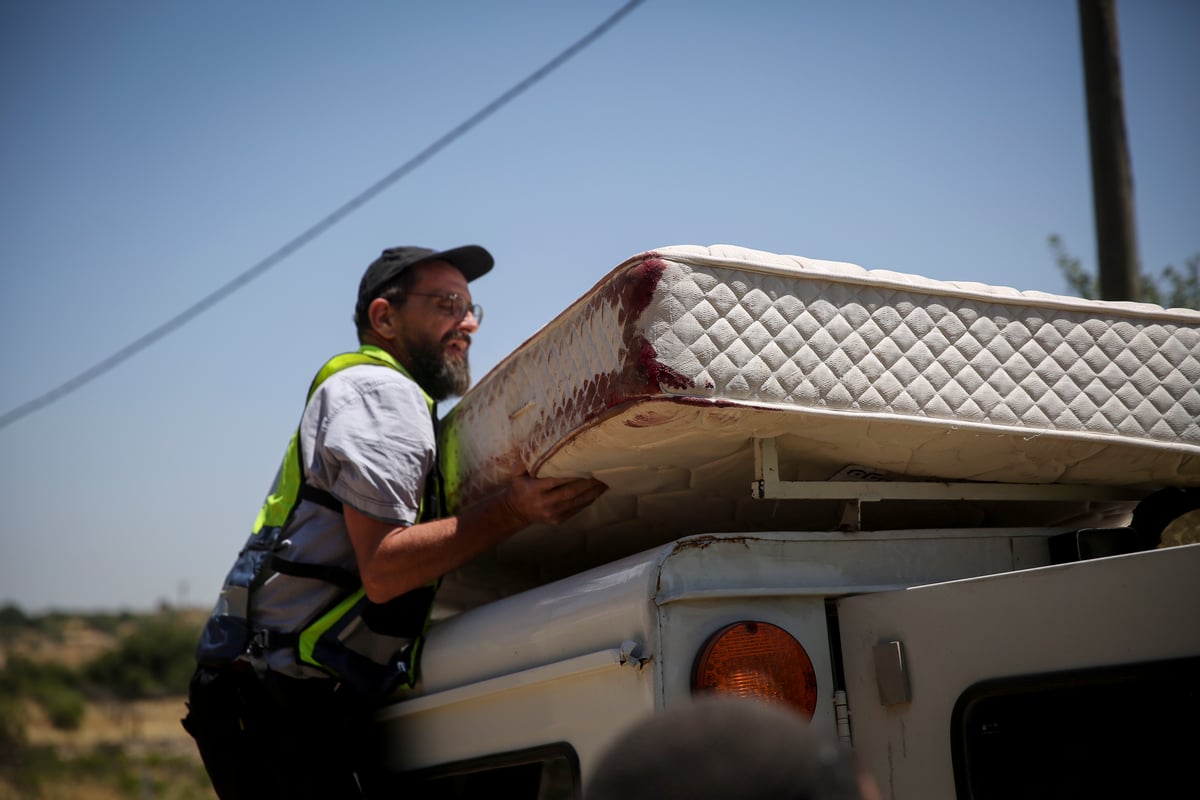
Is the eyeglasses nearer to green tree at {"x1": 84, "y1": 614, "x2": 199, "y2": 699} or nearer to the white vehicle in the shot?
the white vehicle

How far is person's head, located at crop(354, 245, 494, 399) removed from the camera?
3113 millimetres

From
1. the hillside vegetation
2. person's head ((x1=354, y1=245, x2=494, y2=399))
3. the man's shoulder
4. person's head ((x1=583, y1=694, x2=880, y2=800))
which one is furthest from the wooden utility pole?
the hillside vegetation

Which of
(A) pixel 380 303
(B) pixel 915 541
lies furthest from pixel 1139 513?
(A) pixel 380 303

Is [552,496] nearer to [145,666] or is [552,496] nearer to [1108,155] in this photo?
[1108,155]

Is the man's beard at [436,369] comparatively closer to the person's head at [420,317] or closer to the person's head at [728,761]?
the person's head at [420,317]

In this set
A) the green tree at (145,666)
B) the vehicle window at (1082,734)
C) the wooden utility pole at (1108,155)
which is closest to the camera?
the vehicle window at (1082,734)

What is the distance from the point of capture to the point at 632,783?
0.85m

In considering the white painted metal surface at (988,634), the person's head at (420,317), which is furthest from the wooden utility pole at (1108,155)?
the white painted metal surface at (988,634)

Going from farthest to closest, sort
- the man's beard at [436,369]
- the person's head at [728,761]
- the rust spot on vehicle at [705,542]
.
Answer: the man's beard at [436,369] → the rust spot on vehicle at [705,542] → the person's head at [728,761]

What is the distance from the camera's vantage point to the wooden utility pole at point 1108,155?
6.16m

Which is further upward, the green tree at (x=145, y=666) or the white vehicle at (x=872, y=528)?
the white vehicle at (x=872, y=528)

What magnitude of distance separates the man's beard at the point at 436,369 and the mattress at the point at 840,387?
0.75m

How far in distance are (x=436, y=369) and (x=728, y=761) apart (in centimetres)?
237

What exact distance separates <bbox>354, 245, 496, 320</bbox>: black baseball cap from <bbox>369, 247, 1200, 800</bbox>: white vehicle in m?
0.84
